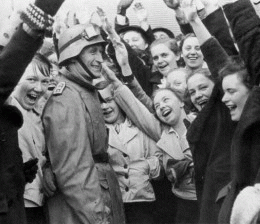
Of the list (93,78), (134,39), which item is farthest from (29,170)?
(134,39)

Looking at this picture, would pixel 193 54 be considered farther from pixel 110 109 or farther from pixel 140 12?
pixel 140 12

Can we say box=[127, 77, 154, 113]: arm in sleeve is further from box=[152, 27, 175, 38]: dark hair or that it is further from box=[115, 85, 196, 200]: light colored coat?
box=[152, 27, 175, 38]: dark hair

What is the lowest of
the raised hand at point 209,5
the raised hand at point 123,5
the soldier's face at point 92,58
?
the soldier's face at point 92,58

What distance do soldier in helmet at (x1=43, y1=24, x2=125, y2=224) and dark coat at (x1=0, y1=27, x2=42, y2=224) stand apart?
2.13 feet

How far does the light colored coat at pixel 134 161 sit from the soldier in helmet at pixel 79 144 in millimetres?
335

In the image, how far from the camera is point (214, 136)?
3869 mm

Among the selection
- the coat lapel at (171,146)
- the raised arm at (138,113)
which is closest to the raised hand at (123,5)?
the raised arm at (138,113)

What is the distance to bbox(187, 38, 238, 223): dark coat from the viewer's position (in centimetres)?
382

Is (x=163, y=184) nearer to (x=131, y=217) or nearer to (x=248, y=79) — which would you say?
(x=131, y=217)

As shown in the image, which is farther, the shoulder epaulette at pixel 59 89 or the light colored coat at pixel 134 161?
the light colored coat at pixel 134 161

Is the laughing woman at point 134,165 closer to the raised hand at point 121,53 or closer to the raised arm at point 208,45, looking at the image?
the raised hand at point 121,53

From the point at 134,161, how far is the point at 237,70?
1.20m

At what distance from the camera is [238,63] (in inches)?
147

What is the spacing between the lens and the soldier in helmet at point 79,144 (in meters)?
3.94
